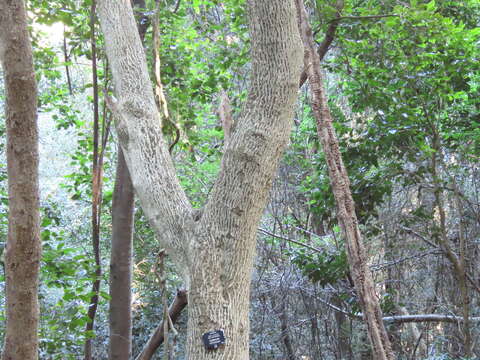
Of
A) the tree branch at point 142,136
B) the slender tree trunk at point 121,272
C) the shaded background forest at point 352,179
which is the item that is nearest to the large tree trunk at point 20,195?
the tree branch at point 142,136

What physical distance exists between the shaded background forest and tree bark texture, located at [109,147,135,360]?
1.02ft

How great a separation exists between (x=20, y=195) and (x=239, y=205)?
891 mm

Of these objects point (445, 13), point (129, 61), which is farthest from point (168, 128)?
point (445, 13)

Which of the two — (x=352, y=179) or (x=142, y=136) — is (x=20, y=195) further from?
(x=352, y=179)

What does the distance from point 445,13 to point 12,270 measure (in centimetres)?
470

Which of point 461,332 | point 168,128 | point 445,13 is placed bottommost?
point 461,332

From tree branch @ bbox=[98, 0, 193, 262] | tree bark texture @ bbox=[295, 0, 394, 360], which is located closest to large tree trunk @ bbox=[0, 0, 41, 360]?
tree branch @ bbox=[98, 0, 193, 262]

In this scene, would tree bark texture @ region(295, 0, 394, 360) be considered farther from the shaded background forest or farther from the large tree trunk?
the large tree trunk

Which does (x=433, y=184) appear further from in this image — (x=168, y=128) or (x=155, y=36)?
(x=155, y=36)

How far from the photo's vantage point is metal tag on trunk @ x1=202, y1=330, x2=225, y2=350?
207cm

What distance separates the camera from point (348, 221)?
3.11 metres

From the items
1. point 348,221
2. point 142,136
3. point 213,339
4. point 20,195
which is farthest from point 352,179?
point 20,195

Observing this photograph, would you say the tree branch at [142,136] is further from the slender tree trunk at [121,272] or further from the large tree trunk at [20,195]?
the slender tree trunk at [121,272]

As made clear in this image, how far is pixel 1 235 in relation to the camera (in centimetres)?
353
